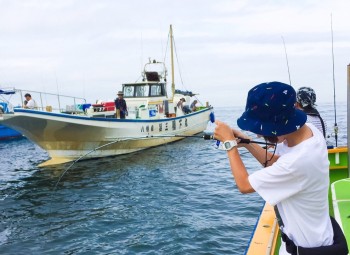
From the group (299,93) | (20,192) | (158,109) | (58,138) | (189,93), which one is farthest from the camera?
(189,93)

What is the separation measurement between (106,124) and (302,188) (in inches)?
601

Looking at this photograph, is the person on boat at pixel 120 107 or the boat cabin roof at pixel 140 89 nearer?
the person on boat at pixel 120 107

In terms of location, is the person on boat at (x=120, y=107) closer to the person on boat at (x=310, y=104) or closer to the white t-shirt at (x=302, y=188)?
the person on boat at (x=310, y=104)

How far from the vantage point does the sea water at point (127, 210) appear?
22.6 feet

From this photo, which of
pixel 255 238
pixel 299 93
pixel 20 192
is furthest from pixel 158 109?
pixel 255 238

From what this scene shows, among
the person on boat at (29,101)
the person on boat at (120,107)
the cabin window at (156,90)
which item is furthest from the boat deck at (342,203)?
the cabin window at (156,90)

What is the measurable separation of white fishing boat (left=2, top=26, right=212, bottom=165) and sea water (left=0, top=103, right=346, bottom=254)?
147 cm

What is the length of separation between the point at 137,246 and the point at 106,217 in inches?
77.5

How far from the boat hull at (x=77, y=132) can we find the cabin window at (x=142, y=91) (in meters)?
2.92

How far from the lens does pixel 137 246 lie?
677cm

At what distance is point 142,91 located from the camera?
22.5 metres

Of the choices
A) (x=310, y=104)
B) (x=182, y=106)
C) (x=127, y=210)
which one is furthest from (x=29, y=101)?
(x=310, y=104)

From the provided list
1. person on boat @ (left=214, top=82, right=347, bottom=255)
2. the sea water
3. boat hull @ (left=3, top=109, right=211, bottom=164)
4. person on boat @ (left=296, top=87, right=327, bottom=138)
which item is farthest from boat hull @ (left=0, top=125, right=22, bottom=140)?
person on boat @ (left=214, top=82, right=347, bottom=255)

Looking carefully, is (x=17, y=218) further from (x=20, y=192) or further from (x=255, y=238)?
(x=255, y=238)
